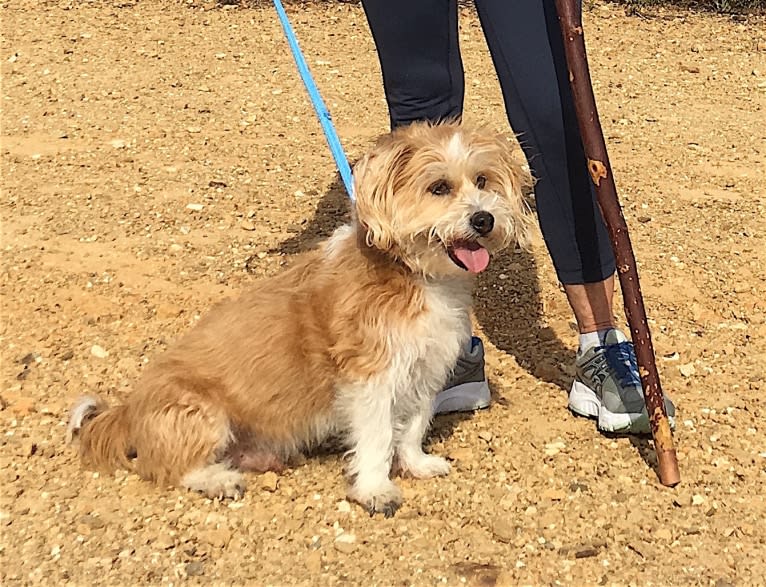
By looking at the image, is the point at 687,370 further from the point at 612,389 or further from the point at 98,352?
the point at 98,352

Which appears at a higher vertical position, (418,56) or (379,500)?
(418,56)

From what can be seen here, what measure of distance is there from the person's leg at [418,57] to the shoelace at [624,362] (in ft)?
1.84

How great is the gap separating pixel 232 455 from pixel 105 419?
48 cm

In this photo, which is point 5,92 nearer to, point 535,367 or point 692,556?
point 535,367

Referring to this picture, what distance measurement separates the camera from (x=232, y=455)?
3484mm

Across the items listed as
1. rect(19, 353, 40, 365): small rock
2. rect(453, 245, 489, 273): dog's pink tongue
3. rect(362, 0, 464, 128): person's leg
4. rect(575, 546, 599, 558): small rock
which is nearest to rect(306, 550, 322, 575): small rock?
rect(575, 546, 599, 558): small rock

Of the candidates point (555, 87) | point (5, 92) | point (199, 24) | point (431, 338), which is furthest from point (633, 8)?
point (431, 338)

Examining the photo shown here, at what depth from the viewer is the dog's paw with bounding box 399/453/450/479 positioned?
3.52 m

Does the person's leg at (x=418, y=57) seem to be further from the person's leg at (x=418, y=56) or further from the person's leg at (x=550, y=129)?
the person's leg at (x=550, y=129)

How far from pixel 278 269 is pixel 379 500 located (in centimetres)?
200

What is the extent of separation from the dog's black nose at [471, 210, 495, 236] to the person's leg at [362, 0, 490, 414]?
683 mm

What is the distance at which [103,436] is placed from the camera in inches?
135

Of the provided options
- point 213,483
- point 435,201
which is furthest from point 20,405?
point 435,201

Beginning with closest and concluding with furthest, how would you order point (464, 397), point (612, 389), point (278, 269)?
1. point (612, 389)
2. point (464, 397)
3. point (278, 269)
